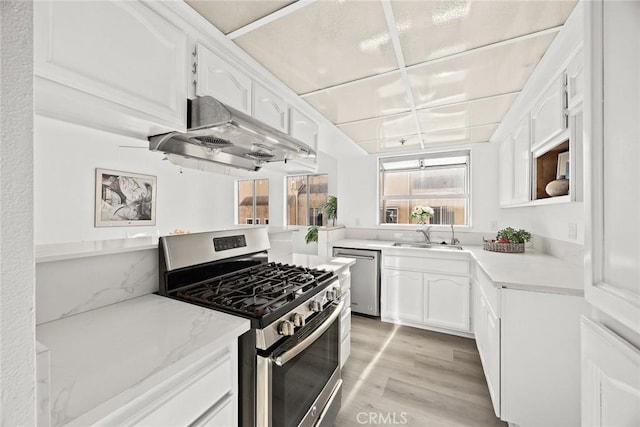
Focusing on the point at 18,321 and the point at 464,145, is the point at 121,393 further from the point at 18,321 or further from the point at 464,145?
the point at 464,145

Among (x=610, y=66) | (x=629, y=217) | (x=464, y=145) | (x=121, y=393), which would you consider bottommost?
(x=121, y=393)

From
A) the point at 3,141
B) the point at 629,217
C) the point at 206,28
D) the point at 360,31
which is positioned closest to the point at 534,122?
the point at 360,31

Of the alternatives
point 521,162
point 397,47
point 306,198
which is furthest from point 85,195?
point 521,162

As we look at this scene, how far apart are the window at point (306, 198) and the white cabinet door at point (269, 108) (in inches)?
120

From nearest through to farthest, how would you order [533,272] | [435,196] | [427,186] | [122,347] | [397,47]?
[122,347] → [397,47] → [533,272] → [435,196] → [427,186]

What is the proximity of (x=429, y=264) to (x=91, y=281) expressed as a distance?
276 cm

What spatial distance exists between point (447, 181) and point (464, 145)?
0.49 m

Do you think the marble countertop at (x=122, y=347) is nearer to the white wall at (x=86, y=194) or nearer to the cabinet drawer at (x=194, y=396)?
the cabinet drawer at (x=194, y=396)

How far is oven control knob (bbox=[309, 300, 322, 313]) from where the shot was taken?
1.30 m

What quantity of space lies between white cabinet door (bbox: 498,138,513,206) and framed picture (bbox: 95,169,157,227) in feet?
12.6

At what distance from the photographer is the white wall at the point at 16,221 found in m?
0.33

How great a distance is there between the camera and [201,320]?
99cm

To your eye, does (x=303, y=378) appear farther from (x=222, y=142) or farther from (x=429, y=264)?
(x=429, y=264)

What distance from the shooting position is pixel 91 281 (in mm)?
1097
